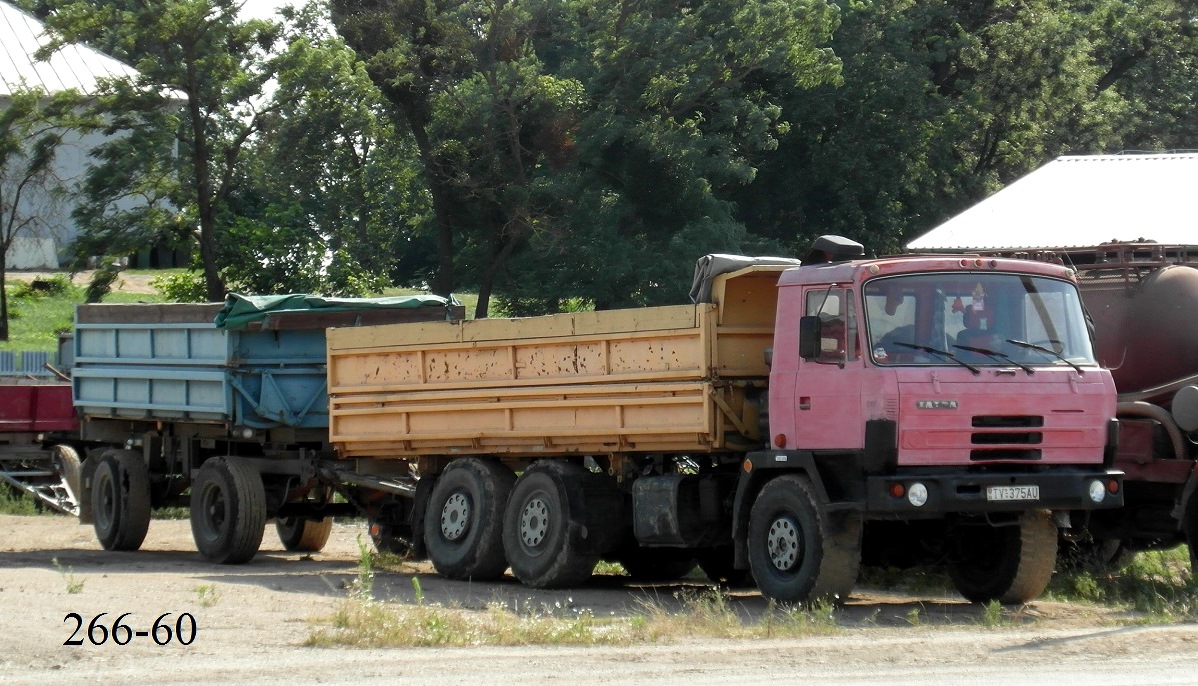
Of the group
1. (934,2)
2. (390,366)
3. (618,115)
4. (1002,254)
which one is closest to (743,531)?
(390,366)

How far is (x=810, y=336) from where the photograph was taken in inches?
438

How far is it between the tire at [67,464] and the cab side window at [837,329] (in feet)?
51.2

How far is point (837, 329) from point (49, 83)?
4399cm

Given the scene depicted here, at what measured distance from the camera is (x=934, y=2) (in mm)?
39406

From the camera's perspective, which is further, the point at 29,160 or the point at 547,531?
the point at 29,160

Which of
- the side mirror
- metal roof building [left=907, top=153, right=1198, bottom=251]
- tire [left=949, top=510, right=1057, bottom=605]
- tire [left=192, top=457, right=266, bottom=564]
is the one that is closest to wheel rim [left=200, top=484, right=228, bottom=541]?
tire [left=192, top=457, right=266, bottom=564]

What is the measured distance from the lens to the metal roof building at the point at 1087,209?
2000 cm

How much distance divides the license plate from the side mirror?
157cm

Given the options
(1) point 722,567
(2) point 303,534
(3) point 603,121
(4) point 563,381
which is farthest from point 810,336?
(3) point 603,121

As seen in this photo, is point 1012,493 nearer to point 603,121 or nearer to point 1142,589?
point 1142,589

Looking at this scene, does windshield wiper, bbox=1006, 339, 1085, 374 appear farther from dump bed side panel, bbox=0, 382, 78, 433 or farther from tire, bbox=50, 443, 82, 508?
tire, bbox=50, 443, 82, 508

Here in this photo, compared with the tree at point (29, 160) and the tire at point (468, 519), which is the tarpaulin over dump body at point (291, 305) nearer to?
the tire at point (468, 519)

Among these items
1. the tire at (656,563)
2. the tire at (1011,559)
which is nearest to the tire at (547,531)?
the tire at (656,563)

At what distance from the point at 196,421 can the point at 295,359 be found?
1.36 metres
